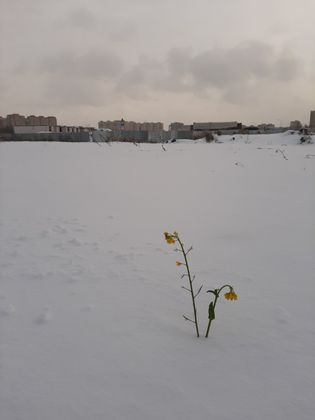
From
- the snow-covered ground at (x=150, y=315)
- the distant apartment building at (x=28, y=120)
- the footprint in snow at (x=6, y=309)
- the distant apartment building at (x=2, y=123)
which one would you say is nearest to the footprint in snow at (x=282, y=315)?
the snow-covered ground at (x=150, y=315)

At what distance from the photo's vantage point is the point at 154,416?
2.96ft

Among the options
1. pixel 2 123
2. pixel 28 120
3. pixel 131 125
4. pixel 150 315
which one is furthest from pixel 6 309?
pixel 131 125

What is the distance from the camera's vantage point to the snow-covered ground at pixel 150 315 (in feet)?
3.14

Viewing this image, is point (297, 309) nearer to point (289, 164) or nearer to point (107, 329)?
point (107, 329)

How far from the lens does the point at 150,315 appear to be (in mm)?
1404

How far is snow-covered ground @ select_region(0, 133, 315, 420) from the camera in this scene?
958 millimetres

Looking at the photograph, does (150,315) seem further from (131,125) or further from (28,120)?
(131,125)

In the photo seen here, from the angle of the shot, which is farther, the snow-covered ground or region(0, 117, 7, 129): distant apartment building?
region(0, 117, 7, 129): distant apartment building

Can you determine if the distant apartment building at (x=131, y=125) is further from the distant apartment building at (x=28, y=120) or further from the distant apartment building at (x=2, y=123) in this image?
the distant apartment building at (x=2, y=123)

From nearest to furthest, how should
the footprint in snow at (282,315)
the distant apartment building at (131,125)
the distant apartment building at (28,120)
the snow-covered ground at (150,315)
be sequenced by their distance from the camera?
the snow-covered ground at (150,315) < the footprint in snow at (282,315) < the distant apartment building at (28,120) < the distant apartment building at (131,125)

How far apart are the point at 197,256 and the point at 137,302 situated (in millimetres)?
714

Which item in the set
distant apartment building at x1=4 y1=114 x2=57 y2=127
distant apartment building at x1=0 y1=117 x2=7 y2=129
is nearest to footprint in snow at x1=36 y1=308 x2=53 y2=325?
distant apartment building at x1=0 y1=117 x2=7 y2=129

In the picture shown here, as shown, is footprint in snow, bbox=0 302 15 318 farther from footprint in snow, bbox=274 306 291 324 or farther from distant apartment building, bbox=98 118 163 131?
distant apartment building, bbox=98 118 163 131

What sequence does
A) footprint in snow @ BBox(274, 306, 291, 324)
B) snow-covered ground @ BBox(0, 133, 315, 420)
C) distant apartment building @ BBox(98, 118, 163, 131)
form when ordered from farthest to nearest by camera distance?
1. distant apartment building @ BBox(98, 118, 163, 131)
2. footprint in snow @ BBox(274, 306, 291, 324)
3. snow-covered ground @ BBox(0, 133, 315, 420)
